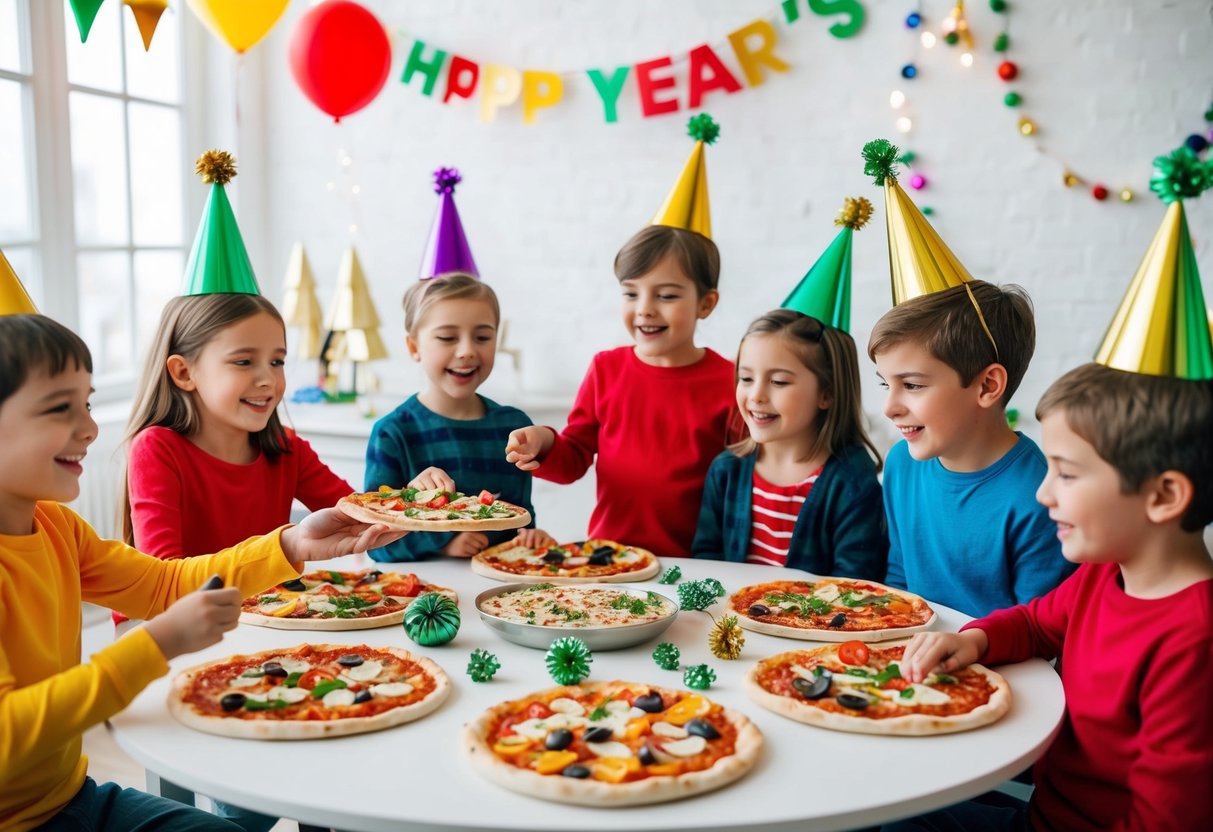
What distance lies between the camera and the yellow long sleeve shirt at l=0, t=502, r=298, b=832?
1.44m

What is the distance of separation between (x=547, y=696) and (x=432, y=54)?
12.6 ft

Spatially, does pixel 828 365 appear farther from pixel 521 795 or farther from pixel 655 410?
pixel 521 795

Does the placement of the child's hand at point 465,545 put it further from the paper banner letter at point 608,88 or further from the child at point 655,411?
the paper banner letter at point 608,88

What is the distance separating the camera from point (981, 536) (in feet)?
7.42

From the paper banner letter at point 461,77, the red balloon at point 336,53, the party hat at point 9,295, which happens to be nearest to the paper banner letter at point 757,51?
the paper banner letter at point 461,77

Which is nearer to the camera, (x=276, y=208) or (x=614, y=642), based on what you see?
(x=614, y=642)

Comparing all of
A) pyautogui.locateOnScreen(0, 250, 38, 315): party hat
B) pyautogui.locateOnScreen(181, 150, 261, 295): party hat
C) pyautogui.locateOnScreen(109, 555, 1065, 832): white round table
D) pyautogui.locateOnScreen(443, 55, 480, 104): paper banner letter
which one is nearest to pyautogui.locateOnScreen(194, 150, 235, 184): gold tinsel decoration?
pyautogui.locateOnScreen(181, 150, 261, 295): party hat

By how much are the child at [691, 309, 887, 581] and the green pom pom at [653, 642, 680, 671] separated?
3.06 feet

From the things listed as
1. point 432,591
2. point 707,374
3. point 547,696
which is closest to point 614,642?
point 547,696

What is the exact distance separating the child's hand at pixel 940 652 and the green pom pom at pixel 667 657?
357 millimetres

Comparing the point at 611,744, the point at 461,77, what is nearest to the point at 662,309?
the point at 611,744

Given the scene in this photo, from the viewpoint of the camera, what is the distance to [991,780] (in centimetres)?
143

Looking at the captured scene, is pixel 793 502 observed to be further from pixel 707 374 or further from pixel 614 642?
pixel 614 642

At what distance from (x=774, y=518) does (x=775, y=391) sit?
31cm
